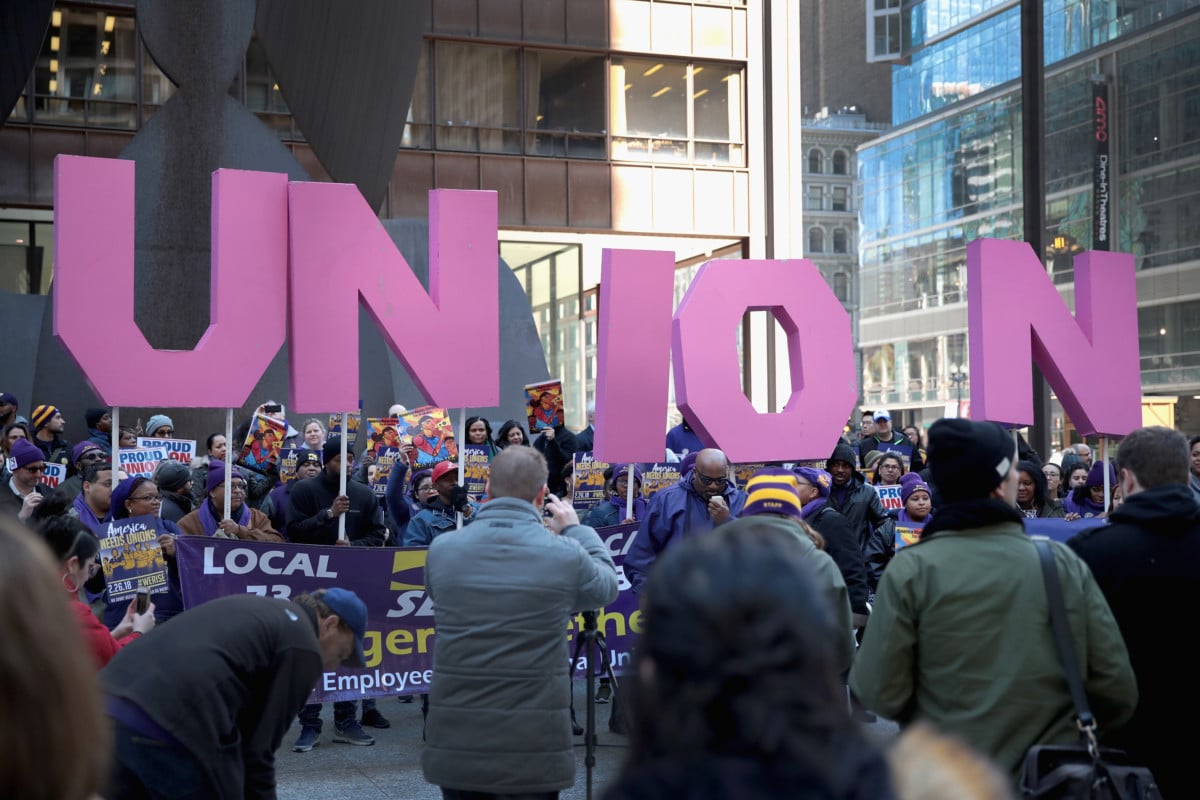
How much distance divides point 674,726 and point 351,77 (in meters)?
16.7

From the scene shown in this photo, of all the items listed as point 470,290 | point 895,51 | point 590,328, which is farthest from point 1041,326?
point 895,51

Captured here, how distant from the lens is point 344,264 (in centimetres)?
872

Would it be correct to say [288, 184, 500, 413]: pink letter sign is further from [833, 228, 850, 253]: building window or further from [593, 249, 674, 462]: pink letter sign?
[833, 228, 850, 253]: building window

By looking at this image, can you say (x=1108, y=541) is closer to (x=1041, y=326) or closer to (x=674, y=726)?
(x=674, y=726)

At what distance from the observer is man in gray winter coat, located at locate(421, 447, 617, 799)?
4.51 m

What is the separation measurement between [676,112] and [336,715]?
69.0 ft

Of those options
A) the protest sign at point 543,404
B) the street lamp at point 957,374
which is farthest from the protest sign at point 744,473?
the street lamp at point 957,374

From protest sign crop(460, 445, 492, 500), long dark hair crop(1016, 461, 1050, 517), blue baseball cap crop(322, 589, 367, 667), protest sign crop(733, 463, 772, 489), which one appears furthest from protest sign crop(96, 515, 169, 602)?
long dark hair crop(1016, 461, 1050, 517)

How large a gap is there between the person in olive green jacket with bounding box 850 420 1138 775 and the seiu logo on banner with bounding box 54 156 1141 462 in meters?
5.56

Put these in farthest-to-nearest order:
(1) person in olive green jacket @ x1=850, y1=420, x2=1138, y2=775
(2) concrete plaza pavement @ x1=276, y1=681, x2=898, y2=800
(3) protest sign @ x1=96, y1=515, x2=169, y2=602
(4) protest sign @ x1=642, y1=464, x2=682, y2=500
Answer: (4) protest sign @ x1=642, y1=464, x2=682, y2=500
(2) concrete plaza pavement @ x1=276, y1=681, x2=898, y2=800
(3) protest sign @ x1=96, y1=515, x2=169, y2=602
(1) person in olive green jacket @ x1=850, y1=420, x2=1138, y2=775

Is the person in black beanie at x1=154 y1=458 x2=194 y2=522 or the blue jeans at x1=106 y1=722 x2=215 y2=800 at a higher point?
the person in black beanie at x1=154 y1=458 x2=194 y2=522

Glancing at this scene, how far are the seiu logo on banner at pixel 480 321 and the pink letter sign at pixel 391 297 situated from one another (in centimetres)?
1

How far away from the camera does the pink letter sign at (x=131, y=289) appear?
8.02 metres

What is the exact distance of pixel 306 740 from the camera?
834 cm
